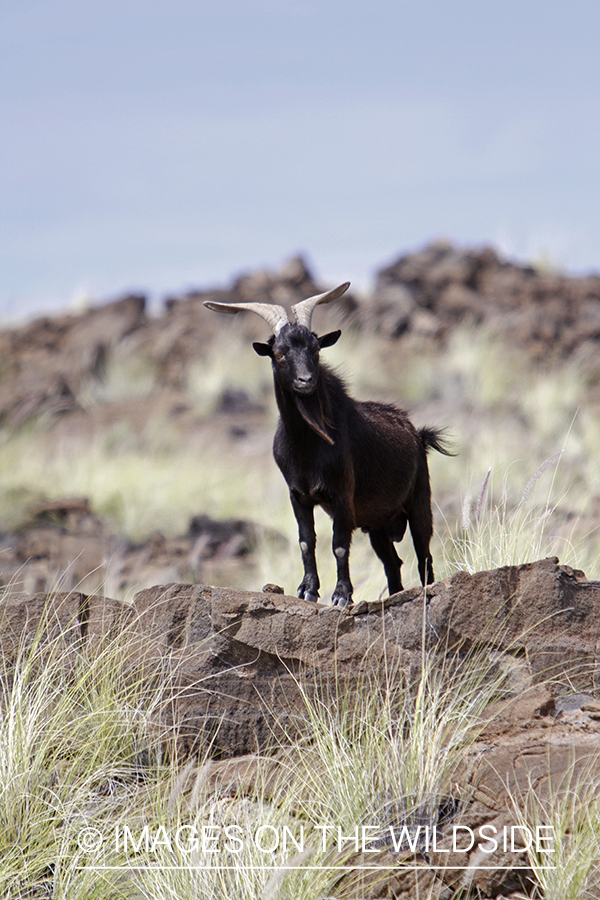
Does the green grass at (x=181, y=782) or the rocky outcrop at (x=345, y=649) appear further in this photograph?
the rocky outcrop at (x=345, y=649)

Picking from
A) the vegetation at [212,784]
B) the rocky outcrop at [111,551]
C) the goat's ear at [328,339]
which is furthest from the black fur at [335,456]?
the rocky outcrop at [111,551]

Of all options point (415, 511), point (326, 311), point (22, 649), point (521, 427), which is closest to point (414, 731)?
point (415, 511)

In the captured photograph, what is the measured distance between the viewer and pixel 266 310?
17.6 ft

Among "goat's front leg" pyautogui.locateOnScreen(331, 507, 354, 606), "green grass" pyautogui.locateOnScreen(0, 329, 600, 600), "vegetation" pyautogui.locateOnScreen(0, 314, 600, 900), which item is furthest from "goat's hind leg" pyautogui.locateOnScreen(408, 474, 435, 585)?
"goat's front leg" pyautogui.locateOnScreen(331, 507, 354, 606)

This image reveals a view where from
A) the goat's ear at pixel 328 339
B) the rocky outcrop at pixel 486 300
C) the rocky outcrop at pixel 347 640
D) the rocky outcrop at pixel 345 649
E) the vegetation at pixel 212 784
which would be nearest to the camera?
the vegetation at pixel 212 784

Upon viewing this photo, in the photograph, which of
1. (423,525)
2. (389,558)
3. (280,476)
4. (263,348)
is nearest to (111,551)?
(280,476)

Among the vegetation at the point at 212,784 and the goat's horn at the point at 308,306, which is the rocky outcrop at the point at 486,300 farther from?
the goat's horn at the point at 308,306

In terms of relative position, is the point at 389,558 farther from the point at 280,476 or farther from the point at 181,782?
the point at 280,476

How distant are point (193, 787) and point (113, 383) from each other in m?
18.1

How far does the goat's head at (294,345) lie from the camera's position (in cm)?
507

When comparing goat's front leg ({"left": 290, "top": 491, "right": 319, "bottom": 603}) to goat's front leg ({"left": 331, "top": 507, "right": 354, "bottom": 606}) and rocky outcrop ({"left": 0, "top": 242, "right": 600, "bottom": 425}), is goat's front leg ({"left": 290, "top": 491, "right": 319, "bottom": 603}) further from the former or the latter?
rocky outcrop ({"left": 0, "top": 242, "right": 600, "bottom": 425})

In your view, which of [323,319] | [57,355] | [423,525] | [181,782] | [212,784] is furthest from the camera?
[57,355]

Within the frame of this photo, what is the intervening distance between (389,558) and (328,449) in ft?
4.33

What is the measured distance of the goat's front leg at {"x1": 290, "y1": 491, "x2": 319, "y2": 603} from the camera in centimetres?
546
